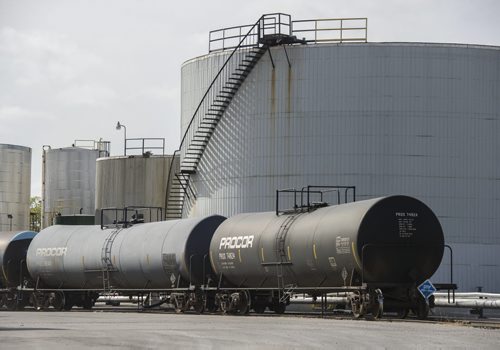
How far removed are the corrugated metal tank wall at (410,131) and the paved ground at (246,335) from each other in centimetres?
1852

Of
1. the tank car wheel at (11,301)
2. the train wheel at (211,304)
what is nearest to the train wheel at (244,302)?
the train wheel at (211,304)

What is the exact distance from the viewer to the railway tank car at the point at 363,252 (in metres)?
30.8

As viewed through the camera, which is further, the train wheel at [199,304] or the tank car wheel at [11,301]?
the tank car wheel at [11,301]

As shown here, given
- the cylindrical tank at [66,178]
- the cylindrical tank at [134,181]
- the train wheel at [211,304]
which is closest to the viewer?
the train wheel at [211,304]

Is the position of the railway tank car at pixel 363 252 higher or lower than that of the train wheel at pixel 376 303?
higher

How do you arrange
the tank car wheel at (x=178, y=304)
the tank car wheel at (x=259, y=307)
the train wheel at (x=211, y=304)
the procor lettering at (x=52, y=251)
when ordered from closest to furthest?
the tank car wheel at (x=259, y=307), the train wheel at (x=211, y=304), the tank car wheel at (x=178, y=304), the procor lettering at (x=52, y=251)

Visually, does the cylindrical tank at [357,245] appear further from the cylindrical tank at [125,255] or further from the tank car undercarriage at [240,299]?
the cylindrical tank at [125,255]

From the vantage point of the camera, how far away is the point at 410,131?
4738cm

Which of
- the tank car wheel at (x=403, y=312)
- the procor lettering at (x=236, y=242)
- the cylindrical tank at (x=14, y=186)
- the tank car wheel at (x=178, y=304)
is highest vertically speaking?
the cylindrical tank at (x=14, y=186)

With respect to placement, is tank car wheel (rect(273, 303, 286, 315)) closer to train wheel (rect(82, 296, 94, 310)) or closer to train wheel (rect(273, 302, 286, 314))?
train wheel (rect(273, 302, 286, 314))

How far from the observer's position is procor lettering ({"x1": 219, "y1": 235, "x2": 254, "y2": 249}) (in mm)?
36188

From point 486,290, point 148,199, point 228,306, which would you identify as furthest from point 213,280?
point 148,199

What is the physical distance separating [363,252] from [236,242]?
23.7ft

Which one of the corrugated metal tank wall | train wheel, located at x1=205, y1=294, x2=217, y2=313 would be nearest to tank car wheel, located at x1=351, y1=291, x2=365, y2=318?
train wheel, located at x1=205, y1=294, x2=217, y2=313
